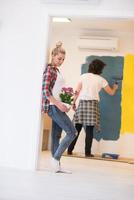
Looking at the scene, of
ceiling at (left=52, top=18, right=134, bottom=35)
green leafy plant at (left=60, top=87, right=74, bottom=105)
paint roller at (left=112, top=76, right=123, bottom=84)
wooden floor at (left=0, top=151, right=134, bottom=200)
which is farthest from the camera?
paint roller at (left=112, top=76, right=123, bottom=84)

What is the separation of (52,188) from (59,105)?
950mm

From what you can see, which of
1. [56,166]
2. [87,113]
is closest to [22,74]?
[56,166]

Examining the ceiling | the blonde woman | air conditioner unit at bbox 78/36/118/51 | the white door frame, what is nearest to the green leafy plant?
the blonde woman

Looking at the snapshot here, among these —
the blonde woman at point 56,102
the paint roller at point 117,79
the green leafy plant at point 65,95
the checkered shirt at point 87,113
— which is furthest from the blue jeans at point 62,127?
the paint roller at point 117,79

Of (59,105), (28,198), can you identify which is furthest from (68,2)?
(28,198)

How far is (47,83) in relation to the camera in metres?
3.50

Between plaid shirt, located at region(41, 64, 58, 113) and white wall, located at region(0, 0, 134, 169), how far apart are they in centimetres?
6

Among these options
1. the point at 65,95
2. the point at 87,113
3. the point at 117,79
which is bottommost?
the point at 87,113

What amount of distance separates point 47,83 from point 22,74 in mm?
280

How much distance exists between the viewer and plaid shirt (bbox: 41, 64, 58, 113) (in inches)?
138

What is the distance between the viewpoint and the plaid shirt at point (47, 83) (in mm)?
3500

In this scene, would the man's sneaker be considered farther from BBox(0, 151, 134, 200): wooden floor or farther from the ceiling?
the ceiling

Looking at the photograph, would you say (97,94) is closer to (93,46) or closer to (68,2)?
(93,46)

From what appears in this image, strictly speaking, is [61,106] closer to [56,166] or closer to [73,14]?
[56,166]
